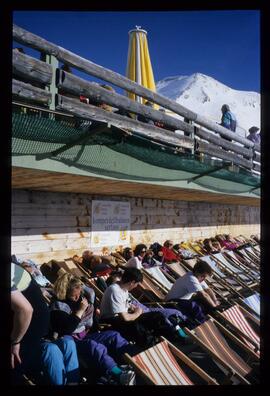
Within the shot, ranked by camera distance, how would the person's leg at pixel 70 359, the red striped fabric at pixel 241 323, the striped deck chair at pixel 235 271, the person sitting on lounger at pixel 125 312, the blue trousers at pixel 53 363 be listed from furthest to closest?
the striped deck chair at pixel 235 271, the red striped fabric at pixel 241 323, the person sitting on lounger at pixel 125 312, the person's leg at pixel 70 359, the blue trousers at pixel 53 363

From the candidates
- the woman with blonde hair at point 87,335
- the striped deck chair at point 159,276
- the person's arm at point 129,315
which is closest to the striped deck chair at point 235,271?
the striped deck chair at point 159,276

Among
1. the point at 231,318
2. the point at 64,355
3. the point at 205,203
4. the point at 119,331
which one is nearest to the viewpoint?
the point at 64,355

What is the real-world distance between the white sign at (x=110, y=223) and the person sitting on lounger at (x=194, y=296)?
3.24 m

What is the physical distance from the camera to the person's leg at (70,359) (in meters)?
3.46

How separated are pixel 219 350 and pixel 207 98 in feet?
39.0

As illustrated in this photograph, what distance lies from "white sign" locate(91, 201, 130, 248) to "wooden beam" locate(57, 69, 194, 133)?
102 inches

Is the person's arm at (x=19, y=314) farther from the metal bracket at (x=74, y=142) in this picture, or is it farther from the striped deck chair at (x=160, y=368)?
the metal bracket at (x=74, y=142)

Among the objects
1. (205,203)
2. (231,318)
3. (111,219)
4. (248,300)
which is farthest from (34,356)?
(205,203)

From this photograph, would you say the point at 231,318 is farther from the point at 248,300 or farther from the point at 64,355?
the point at 64,355

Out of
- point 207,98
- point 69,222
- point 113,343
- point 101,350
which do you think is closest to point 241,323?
point 113,343

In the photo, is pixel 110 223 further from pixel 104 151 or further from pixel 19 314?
pixel 19 314

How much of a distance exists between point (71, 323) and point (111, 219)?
Result: 542 cm

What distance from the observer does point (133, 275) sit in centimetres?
473

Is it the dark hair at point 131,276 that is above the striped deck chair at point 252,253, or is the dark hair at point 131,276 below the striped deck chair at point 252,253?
above
